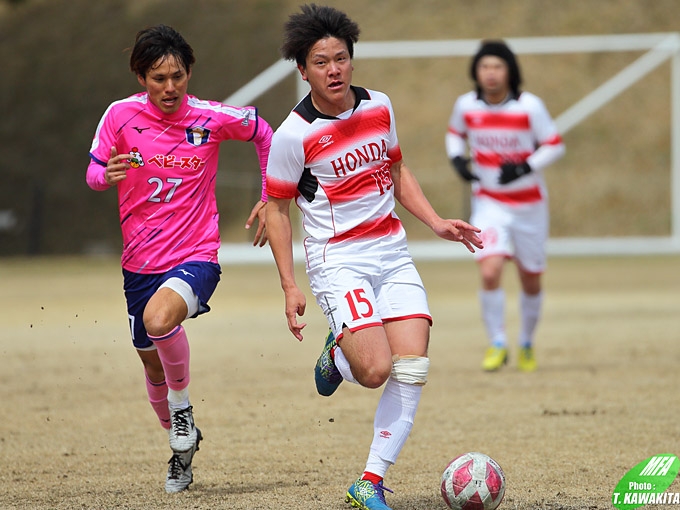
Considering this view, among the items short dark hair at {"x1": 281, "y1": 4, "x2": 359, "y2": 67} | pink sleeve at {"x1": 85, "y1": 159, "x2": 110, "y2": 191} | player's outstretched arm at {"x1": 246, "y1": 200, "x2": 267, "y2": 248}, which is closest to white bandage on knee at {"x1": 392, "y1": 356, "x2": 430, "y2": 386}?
player's outstretched arm at {"x1": 246, "y1": 200, "x2": 267, "y2": 248}

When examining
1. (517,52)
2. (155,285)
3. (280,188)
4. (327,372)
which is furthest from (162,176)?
(517,52)

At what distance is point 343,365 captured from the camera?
495cm

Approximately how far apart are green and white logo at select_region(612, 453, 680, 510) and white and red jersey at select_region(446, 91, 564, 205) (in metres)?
4.94

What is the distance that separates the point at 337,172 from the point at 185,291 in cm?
94

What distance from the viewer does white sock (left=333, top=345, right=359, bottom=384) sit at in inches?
193

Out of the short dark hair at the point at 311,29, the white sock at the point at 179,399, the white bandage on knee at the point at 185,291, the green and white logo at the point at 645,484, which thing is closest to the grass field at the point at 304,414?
the green and white logo at the point at 645,484

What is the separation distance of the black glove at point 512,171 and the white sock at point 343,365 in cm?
455

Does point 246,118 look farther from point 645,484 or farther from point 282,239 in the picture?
point 645,484

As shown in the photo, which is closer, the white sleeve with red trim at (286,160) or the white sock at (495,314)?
the white sleeve with red trim at (286,160)

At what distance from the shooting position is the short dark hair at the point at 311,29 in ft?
15.9

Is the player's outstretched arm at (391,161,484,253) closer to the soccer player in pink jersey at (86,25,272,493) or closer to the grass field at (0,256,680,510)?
the soccer player in pink jersey at (86,25,272,493)

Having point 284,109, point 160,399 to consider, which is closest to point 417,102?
point 284,109

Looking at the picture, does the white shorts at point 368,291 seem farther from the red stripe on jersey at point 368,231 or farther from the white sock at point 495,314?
the white sock at point 495,314

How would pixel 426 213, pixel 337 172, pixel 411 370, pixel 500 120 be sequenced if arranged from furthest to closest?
pixel 500 120 → pixel 426 213 → pixel 337 172 → pixel 411 370
